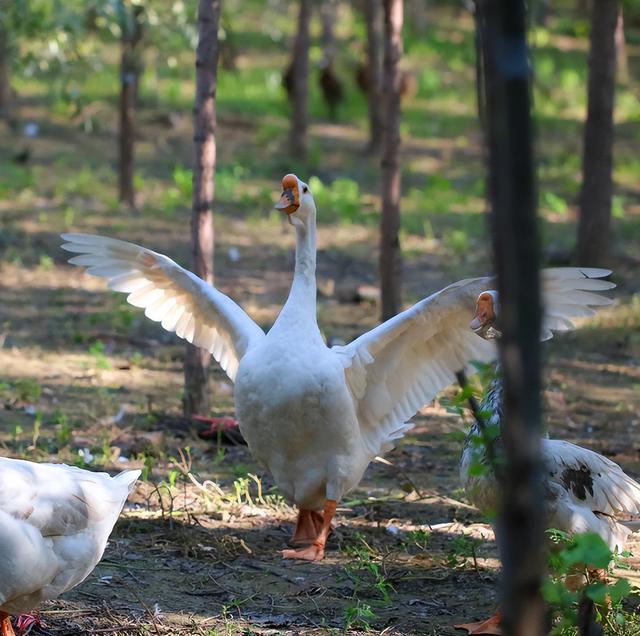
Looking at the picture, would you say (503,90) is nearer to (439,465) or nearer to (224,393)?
(439,465)

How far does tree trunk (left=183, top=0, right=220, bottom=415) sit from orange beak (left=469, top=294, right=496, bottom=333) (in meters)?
2.53

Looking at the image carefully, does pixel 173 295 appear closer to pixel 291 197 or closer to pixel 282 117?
pixel 291 197

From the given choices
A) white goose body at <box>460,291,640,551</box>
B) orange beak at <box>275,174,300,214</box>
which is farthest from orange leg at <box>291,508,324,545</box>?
orange beak at <box>275,174,300,214</box>

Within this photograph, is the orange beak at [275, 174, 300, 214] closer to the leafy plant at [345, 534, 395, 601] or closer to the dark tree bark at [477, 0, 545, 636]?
the leafy plant at [345, 534, 395, 601]

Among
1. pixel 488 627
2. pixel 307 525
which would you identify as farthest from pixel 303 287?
pixel 488 627

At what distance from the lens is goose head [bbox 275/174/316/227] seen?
5.79 metres

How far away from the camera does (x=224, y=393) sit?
8617mm

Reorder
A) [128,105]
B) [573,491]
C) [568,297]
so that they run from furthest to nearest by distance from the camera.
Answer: [128,105]
[568,297]
[573,491]

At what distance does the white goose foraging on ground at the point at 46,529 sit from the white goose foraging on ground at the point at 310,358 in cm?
125

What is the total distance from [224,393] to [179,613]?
13.2 feet

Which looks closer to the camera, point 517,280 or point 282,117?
point 517,280

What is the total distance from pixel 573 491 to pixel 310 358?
4.81 ft

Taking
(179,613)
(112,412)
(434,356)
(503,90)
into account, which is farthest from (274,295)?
(503,90)

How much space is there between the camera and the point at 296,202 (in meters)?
5.80
